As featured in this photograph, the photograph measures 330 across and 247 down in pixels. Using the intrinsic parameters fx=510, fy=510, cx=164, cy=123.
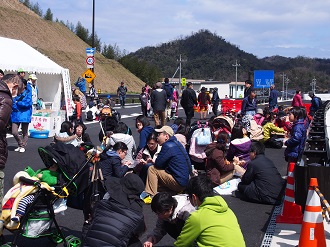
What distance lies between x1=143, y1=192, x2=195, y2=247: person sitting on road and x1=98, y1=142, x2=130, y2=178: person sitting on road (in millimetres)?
2774

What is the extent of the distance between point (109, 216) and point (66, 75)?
16.4 meters

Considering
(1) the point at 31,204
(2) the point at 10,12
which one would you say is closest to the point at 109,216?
(1) the point at 31,204

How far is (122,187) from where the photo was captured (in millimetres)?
5230

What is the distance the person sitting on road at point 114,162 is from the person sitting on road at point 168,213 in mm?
2774

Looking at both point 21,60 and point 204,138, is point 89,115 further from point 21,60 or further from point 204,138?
point 204,138

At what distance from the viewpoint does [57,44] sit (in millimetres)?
83062

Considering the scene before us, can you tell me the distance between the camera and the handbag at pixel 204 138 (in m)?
10.4

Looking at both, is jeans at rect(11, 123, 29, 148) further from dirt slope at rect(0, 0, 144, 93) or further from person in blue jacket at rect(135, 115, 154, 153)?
dirt slope at rect(0, 0, 144, 93)

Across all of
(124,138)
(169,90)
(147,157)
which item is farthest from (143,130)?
(169,90)

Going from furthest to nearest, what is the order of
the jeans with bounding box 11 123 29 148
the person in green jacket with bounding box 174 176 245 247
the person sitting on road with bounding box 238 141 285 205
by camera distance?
1. the jeans with bounding box 11 123 29 148
2. the person sitting on road with bounding box 238 141 285 205
3. the person in green jacket with bounding box 174 176 245 247

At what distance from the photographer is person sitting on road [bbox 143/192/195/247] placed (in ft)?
16.1

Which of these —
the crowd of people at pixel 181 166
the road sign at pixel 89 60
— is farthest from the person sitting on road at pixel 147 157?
the road sign at pixel 89 60

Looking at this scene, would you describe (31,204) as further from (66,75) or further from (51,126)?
(66,75)

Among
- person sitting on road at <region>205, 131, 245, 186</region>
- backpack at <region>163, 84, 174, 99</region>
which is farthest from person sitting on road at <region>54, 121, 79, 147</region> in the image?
backpack at <region>163, 84, 174, 99</region>
